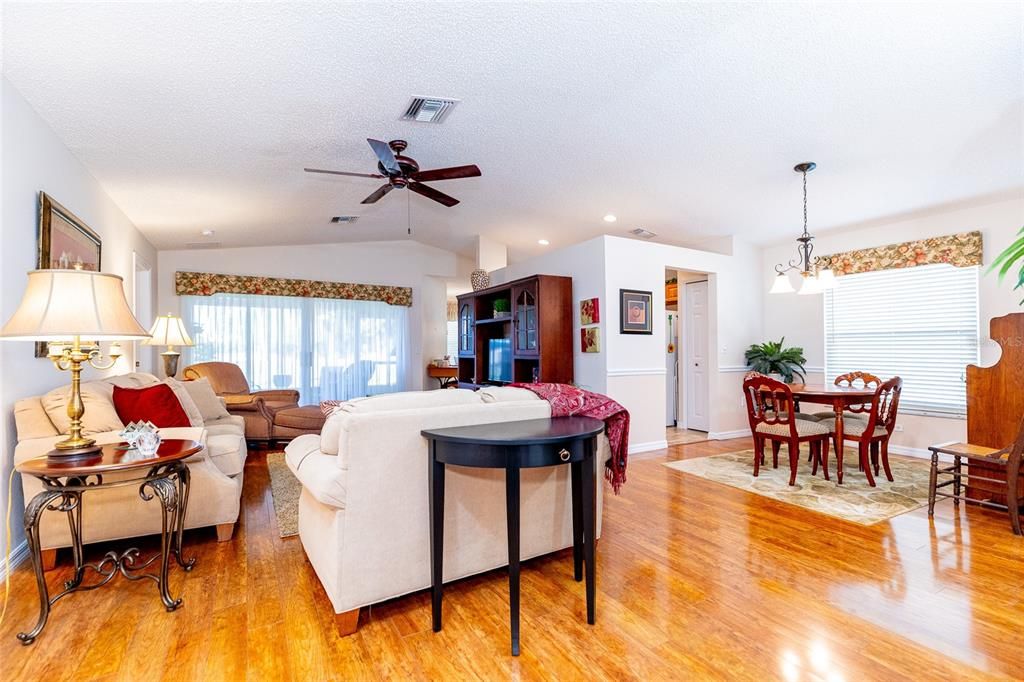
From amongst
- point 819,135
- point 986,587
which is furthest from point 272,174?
point 986,587

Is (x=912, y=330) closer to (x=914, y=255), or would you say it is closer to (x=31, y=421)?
(x=914, y=255)

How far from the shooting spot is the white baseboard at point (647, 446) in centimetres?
A: 513

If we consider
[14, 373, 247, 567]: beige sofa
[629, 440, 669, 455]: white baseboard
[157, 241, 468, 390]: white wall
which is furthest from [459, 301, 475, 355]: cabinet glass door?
[14, 373, 247, 567]: beige sofa

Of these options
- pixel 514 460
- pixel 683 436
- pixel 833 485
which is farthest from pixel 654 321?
pixel 514 460

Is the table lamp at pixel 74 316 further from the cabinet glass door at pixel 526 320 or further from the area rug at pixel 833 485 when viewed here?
the area rug at pixel 833 485

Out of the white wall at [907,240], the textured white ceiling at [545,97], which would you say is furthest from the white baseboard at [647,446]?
the textured white ceiling at [545,97]

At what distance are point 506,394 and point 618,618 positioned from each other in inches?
40.2

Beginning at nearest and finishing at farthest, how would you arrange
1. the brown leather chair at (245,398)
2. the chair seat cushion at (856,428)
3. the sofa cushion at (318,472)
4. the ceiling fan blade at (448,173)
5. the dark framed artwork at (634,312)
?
the sofa cushion at (318,472) → the ceiling fan blade at (448,173) → the chair seat cushion at (856,428) → the dark framed artwork at (634,312) → the brown leather chair at (245,398)

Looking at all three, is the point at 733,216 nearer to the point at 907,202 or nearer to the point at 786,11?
the point at 907,202

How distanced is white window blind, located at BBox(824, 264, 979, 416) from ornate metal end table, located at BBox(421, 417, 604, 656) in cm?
475

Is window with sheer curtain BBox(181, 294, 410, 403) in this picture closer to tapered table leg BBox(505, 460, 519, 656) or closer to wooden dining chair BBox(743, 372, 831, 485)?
wooden dining chair BBox(743, 372, 831, 485)

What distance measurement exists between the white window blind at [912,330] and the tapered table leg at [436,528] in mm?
5250

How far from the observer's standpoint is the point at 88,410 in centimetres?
254

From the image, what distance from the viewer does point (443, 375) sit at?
7.91 meters
